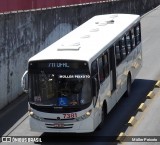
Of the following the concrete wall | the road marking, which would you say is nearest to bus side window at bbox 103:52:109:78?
the road marking

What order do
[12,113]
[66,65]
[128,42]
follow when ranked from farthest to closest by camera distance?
[128,42] → [12,113] → [66,65]

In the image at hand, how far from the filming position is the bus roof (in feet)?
61.1

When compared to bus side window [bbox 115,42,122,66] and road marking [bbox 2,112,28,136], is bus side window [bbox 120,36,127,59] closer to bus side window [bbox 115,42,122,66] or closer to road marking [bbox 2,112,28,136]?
bus side window [bbox 115,42,122,66]

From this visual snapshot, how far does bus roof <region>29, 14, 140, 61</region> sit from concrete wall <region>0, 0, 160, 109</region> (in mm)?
3165

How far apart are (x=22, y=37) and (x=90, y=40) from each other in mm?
5656

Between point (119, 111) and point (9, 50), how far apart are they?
18.6 feet

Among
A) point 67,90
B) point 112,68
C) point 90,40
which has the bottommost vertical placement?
point 112,68

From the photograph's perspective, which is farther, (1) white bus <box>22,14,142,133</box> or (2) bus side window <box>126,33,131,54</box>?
(2) bus side window <box>126,33,131,54</box>

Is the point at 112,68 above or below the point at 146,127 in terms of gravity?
above

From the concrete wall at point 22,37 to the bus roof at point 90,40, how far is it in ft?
Result: 10.4

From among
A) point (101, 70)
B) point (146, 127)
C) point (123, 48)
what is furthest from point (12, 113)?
point (146, 127)

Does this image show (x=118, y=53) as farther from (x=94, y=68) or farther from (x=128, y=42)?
(x=94, y=68)

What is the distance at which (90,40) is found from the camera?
20.5 metres

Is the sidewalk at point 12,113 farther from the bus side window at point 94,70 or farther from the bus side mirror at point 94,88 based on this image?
the bus side window at point 94,70
